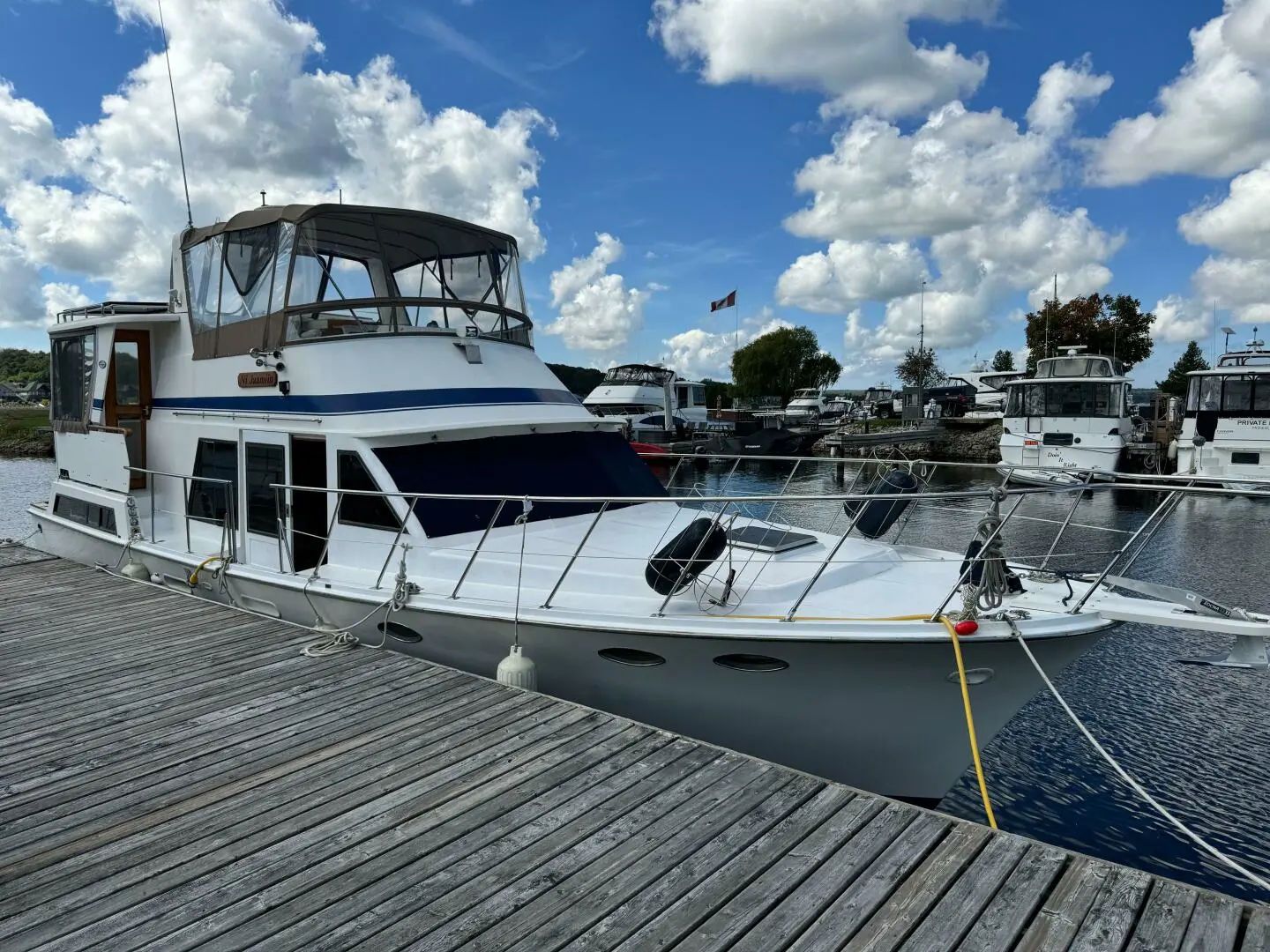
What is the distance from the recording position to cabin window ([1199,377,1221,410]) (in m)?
22.6

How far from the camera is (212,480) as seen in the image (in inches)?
282

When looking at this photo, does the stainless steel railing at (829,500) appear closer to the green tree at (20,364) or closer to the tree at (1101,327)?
the tree at (1101,327)

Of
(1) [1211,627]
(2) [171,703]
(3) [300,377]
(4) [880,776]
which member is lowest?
(4) [880,776]

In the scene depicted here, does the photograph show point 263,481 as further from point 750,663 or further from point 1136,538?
point 1136,538

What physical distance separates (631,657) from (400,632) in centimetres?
199

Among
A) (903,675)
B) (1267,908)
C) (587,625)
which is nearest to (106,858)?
(587,625)

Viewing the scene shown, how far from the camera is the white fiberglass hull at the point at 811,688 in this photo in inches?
175

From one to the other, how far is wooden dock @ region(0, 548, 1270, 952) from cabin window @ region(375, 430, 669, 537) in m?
1.60

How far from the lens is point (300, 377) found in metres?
6.72

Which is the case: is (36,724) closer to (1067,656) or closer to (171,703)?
(171,703)

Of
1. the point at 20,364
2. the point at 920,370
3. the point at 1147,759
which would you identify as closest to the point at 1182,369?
the point at 920,370

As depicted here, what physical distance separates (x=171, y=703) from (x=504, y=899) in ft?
10.3

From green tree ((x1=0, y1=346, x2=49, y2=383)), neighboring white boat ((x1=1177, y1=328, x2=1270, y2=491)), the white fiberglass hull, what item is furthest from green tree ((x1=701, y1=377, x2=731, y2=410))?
green tree ((x1=0, y1=346, x2=49, y2=383))

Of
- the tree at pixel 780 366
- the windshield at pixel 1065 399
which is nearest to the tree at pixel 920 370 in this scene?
the tree at pixel 780 366
